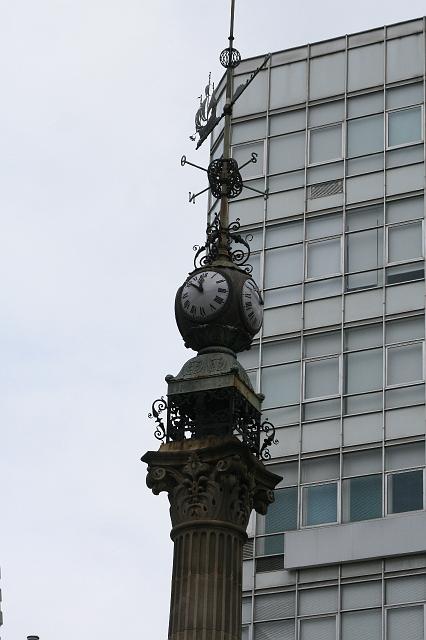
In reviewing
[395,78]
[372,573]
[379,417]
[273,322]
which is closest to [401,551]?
[372,573]

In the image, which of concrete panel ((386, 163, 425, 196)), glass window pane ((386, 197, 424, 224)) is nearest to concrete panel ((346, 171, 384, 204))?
concrete panel ((386, 163, 425, 196))

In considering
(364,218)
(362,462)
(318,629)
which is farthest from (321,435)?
(364,218)

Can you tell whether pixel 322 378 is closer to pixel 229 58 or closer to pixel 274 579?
pixel 274 579

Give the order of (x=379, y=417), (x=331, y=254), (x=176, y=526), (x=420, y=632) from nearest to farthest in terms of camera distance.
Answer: (x=176, y=526), (x=420, y=632), (x=379, y=417), (x=331, y=254)

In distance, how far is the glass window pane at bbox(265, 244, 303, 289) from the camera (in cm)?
5853

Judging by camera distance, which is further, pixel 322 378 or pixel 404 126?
pixel 404 126

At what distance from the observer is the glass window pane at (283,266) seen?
192 feet

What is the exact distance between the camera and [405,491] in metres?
53.0

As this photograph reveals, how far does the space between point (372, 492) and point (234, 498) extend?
94.9ft

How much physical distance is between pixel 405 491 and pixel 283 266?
9796 millimetres

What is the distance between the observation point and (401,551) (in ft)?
171

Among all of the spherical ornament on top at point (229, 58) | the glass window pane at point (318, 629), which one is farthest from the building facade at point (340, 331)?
the spherical ornament on top at point (229, 58)

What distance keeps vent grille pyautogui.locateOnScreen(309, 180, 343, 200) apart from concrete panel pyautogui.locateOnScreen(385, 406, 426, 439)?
8.89 metres

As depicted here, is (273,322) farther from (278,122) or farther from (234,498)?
(234,498)
